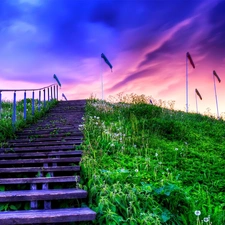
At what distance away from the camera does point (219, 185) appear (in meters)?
6.29

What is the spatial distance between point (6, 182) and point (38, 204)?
0.93 m

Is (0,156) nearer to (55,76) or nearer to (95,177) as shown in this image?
(95,177)

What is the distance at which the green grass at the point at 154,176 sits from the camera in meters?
4.38

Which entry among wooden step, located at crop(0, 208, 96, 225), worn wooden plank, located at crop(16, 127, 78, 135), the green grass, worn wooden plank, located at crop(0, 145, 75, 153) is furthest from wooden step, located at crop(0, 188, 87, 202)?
worn wooden plank, located at crop(16, 127, 78, 135)

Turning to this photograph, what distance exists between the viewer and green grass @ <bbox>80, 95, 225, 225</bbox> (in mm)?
4383

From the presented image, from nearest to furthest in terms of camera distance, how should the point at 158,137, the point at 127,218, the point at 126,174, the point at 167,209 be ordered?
the point at 127,218, the point at 167,209, the point at 126,174, the point at 158,137

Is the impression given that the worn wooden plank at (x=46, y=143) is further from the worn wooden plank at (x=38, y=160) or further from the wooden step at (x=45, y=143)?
the worn wooden plank at (x=38, y=160)

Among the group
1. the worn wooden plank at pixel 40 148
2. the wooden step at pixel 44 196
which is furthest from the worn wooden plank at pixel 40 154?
the wooden step at pixel 44 196

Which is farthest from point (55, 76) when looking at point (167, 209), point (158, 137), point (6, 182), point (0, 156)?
point (167, 209)

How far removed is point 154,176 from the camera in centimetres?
590

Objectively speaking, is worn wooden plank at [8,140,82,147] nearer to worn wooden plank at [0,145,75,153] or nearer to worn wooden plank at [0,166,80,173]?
worn wooden plank at [0,145,75,153]

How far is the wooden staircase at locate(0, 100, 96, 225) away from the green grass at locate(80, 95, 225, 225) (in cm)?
28

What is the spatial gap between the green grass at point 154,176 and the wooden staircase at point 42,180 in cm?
28

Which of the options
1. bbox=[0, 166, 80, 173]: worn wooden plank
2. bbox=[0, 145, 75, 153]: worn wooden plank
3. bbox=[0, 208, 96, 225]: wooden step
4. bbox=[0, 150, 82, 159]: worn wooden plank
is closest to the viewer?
bbox=[0, 208, 96, 225]: wooden step
